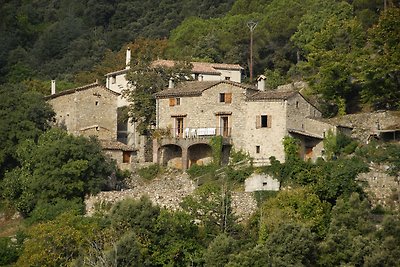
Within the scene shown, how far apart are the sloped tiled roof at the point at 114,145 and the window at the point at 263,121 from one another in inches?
318

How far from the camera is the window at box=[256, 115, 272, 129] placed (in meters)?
62.4

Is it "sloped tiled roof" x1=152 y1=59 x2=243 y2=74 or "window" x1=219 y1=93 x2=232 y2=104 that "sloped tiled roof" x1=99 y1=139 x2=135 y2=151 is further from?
"sloped tiled roof" x1=152 y1=59 x2=243 y2=74

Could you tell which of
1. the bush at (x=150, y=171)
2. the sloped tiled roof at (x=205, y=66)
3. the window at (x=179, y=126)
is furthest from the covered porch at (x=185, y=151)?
the sloped tiled roof at (x=205, y=66)

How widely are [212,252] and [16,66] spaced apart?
51462 millimetres

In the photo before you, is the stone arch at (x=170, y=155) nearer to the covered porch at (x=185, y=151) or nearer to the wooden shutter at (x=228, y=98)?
the covered porch at (x=185, y=151)

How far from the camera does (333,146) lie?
2436 inches

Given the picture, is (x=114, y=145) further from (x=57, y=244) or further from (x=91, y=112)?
(x=57, y=244)

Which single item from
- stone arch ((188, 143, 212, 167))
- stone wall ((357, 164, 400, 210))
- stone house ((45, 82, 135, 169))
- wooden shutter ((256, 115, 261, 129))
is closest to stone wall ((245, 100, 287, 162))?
wooden shutter ((256, 115, 261, 129))

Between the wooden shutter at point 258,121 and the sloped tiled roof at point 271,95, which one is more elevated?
the sloped tiled roof at point 271,95

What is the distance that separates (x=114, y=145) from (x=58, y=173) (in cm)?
608

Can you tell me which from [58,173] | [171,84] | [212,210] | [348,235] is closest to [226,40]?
[171,84]

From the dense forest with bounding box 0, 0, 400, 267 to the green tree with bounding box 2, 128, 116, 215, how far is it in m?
0.06

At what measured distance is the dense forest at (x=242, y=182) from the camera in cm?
5197

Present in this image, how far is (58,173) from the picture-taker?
6097 cm
